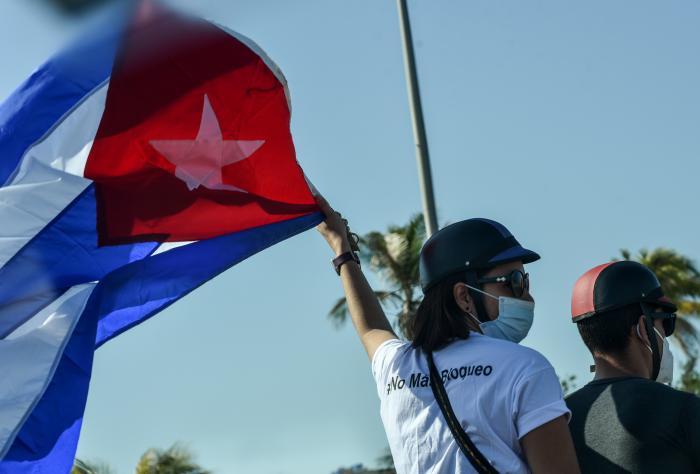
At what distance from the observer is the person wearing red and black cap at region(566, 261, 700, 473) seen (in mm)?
4191

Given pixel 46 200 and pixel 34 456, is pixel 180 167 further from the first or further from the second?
pixel 34 456

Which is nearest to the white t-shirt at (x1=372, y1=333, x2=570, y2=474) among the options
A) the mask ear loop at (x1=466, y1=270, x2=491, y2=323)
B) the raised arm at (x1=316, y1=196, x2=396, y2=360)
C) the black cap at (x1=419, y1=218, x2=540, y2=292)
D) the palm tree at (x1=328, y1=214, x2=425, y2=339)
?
the mask ear loop at (x1=466, y1=270, x2=491, y2=323)

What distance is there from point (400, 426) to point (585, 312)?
1.07 metres

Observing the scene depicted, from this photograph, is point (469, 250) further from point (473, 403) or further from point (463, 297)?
point (473, 403)

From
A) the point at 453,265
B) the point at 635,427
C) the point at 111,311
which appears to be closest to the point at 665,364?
the point at 635,427

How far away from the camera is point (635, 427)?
431cm

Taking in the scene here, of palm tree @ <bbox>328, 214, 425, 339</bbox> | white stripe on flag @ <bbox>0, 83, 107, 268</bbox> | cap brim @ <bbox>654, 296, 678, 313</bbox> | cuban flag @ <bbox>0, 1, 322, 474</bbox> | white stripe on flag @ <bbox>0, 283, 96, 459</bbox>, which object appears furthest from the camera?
palm tree @ <bbox>328, 214, 425, 339</bbox>

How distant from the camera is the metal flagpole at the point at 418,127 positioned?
11102 millimetres

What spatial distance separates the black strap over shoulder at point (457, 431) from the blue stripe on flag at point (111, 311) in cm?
171

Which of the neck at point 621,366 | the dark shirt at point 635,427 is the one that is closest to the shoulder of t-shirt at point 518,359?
the dark shirt at point 635,427

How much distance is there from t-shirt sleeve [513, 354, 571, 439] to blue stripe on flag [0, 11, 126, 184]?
9.51 feet

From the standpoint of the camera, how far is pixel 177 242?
5.80 metres

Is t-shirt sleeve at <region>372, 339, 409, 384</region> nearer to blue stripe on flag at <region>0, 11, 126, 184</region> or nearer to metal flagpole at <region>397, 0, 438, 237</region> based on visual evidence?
blue stripe on flag at <region>0, 11, 126, 184</region>

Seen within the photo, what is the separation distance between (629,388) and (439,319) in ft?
2.76
